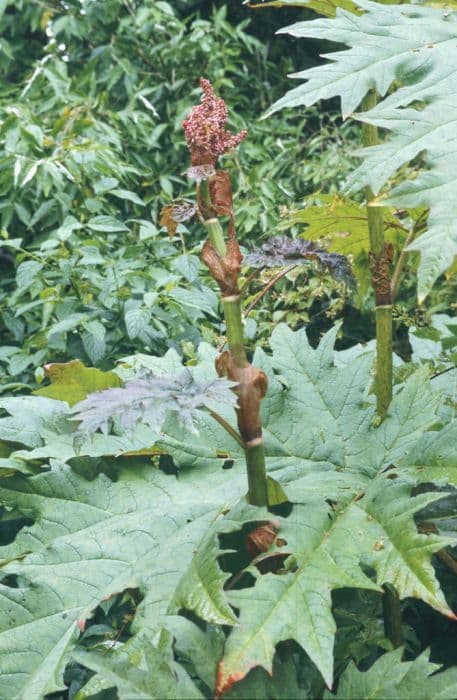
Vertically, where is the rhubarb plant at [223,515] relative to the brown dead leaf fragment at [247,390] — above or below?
below

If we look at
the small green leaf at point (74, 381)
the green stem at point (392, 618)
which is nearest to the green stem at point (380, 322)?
the green stem at point (392, 618)

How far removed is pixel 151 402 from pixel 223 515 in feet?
0.70

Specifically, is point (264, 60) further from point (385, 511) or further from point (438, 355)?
point (385, 511)

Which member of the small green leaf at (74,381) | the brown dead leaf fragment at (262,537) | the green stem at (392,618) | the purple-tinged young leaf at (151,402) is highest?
the purple-tinged young leaf at (151,402)

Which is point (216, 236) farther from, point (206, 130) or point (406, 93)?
point (406, 93)

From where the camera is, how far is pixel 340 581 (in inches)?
30.6

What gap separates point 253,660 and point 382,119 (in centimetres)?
58

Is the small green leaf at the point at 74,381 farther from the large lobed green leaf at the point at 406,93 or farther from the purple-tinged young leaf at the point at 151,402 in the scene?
the large lobed green leaf at the point at 406,93

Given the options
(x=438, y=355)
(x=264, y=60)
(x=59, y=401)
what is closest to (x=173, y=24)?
(x=264, y=60)

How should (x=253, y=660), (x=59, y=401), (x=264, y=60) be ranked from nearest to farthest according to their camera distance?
(x=253, y=660) < (x=59, y=401) < (x=264, y=60)

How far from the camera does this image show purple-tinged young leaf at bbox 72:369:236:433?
0.75 metres

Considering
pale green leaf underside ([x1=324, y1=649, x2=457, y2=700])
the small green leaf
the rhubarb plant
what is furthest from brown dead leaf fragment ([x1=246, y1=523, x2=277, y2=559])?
the small green leaf

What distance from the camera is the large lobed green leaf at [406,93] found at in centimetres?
82

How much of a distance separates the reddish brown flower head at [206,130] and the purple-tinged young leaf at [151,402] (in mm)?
238
